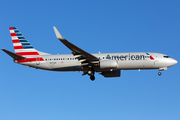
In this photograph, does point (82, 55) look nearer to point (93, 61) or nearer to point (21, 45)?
point (93, 61)

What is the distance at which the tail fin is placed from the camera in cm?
5044

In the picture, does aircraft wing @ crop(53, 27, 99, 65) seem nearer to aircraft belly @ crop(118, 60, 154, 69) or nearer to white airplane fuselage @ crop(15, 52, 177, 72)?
white airplane fuselage @ crop(15, 52, 177, 72)

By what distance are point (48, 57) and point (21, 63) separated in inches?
184

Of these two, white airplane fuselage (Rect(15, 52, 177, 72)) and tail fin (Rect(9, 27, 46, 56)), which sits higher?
tail fin (Rect(9, 27, 46, 56))

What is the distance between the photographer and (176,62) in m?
48.2

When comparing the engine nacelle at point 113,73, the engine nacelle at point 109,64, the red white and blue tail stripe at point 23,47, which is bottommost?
the engine nacelle at point 113,73

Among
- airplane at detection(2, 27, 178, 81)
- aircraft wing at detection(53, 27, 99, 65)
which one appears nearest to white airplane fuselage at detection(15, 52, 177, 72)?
airplane at detection(2, 27, 178, 81)

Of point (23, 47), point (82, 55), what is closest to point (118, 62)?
point (82, 55)

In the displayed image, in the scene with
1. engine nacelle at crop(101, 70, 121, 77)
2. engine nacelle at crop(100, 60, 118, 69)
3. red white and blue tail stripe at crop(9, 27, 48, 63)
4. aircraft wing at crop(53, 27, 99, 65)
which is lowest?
engine nacelle at crop(101, 70, 121, 77)

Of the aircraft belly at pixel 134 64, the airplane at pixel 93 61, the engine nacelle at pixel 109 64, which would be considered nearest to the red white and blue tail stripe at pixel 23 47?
the airplane at pixel 93 61

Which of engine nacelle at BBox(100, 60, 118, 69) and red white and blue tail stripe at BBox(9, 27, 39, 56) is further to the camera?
red white and blue tail stripe at BBox(9, 27, 39, 56)

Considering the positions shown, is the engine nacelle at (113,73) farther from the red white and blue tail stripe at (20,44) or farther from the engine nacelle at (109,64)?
the red white and blue tail stripe at (20,44)

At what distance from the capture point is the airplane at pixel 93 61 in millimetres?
45875

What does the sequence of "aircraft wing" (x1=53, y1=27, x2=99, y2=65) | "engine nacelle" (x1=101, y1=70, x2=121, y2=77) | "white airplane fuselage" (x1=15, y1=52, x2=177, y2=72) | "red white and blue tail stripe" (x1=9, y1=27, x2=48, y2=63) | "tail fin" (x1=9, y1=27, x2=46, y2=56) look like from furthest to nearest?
"tail fin" (x1=9, y1=27, x2=46, y2=56) < "engine nacelle" (x1=101, y1=70, x2=121, y2=77) < "red white and blue tail stripe" (x1=9, y1=27, x2=48, y2=63) < "white airplane fuselage" (x1=15, y1=52, x2=177, y2=72) < "aircraft wing" (x1=53, y1=27, x2=99, y2=65)
